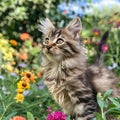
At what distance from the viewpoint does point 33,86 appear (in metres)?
6.26

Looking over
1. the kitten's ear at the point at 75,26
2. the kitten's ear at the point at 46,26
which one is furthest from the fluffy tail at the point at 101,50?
the kitten's ear at the point at 75,26

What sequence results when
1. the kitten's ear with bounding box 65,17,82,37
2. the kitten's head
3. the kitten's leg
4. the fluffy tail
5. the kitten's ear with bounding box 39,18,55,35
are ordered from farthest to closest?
the fluffy tail → the kitten's ear with bounding box 39,18,55,35 → the kitten's ear with bounding box 65,17,82,37 → the kitten's head → the kitten's leg

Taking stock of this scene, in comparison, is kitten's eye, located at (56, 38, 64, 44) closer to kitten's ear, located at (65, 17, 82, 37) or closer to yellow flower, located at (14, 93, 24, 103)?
kitten's ear, located at (65, 17, 82, 37)

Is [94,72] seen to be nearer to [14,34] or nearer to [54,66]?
[54,66]

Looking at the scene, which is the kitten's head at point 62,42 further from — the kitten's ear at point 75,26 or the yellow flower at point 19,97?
the yellow flower at point 19,97

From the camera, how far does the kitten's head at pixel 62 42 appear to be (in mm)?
4723

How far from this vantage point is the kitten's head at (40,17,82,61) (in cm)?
472

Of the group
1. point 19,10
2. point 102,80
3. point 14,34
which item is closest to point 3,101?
point 102,80

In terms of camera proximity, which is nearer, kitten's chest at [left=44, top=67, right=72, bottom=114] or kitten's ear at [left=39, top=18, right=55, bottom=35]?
kitten's chest at [left=44, top=67, right=72, bottom=114]

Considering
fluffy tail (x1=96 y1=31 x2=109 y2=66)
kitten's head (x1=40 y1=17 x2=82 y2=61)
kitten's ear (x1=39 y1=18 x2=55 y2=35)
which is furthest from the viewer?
fluffy tail (x1=96 y1=31 x2=109 y2=66)

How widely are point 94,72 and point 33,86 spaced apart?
1510mm

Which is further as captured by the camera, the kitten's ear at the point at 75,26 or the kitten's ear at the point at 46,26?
the kitten's ear at the point at 46,26

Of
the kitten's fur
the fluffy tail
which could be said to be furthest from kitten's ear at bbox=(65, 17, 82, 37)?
the fluffy tail

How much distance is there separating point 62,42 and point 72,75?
36 cm
